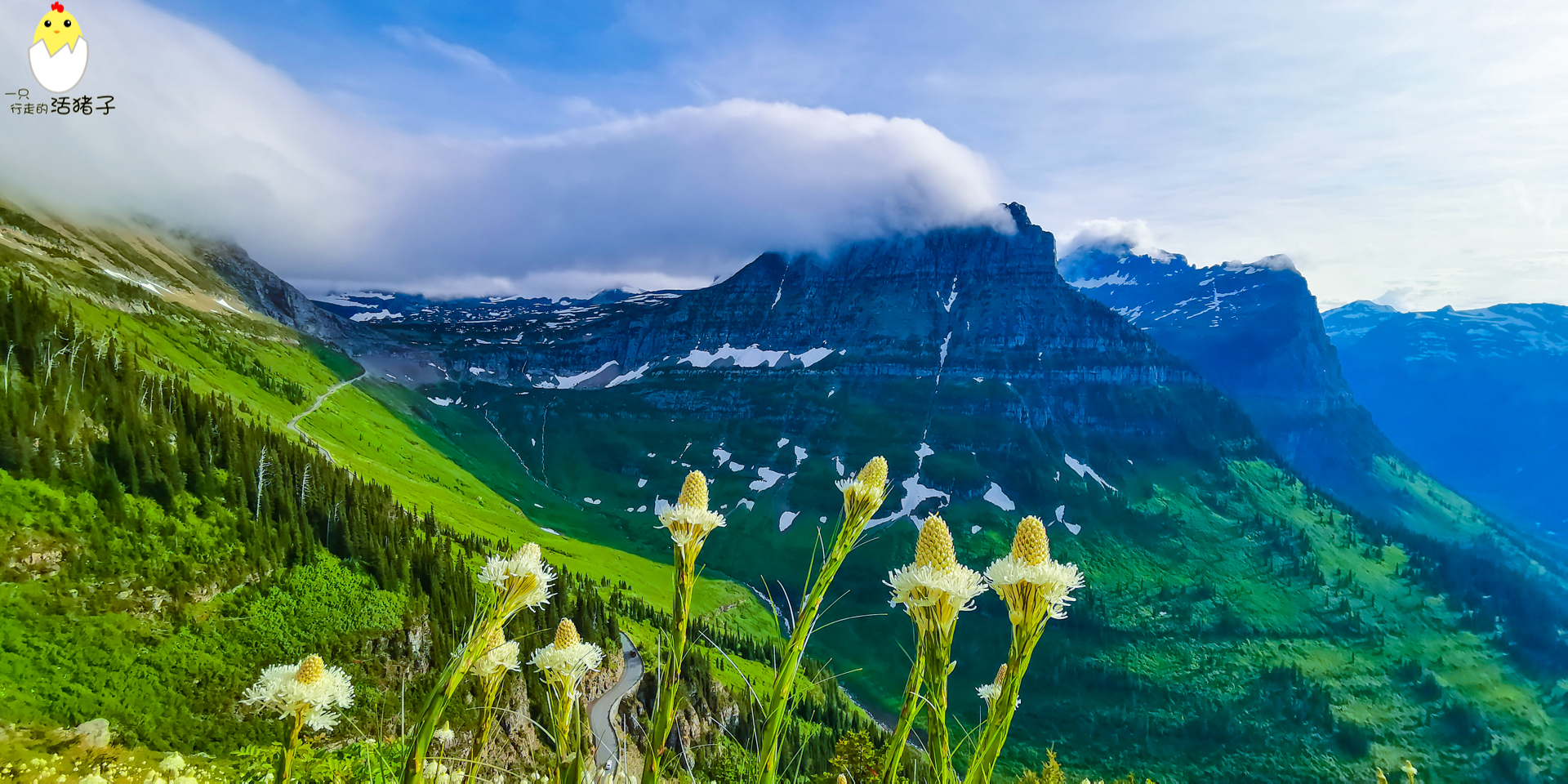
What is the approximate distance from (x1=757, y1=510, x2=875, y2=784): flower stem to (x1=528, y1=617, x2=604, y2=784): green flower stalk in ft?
3.31

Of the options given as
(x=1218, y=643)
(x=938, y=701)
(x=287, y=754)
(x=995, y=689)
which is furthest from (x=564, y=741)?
Result: (x=1218, y=643)

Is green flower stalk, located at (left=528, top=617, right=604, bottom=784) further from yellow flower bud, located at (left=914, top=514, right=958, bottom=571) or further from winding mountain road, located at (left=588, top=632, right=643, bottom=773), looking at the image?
winding mountain road, located at (left=588, top=632, right=643, bottom=773)

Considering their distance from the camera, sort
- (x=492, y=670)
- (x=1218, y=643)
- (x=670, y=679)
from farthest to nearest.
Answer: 1. (x=1218, y=643)
2. (x=492, y=670)
3. (x=670, y=679)

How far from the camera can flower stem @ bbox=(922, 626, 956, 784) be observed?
3.27 meters

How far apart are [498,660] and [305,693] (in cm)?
151

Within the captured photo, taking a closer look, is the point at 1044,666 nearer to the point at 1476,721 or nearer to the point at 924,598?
the point at 1476,721

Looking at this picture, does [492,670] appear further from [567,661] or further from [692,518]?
[692,518]

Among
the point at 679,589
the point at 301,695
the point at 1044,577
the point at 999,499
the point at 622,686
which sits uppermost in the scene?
the point at 1044,577

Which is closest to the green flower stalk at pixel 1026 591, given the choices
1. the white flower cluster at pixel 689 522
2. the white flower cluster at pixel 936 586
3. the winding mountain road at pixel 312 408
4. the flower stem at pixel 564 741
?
the white flower cluster at pixel 936 586

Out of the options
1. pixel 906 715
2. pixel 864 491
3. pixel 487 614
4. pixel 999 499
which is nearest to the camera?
pixel 906 715

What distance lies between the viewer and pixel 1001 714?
3299 millimetres

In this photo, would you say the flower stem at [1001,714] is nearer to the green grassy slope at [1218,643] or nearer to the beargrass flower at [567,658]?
the beargrass flower at [567,658]

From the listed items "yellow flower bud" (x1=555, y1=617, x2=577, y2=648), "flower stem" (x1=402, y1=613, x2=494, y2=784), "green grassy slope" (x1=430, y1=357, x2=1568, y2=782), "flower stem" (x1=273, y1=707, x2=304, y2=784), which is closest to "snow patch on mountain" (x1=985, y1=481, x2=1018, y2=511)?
"green grassy slope" (x1=430, y1=357, x2=1568, y2=782)

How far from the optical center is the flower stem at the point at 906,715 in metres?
3.12
